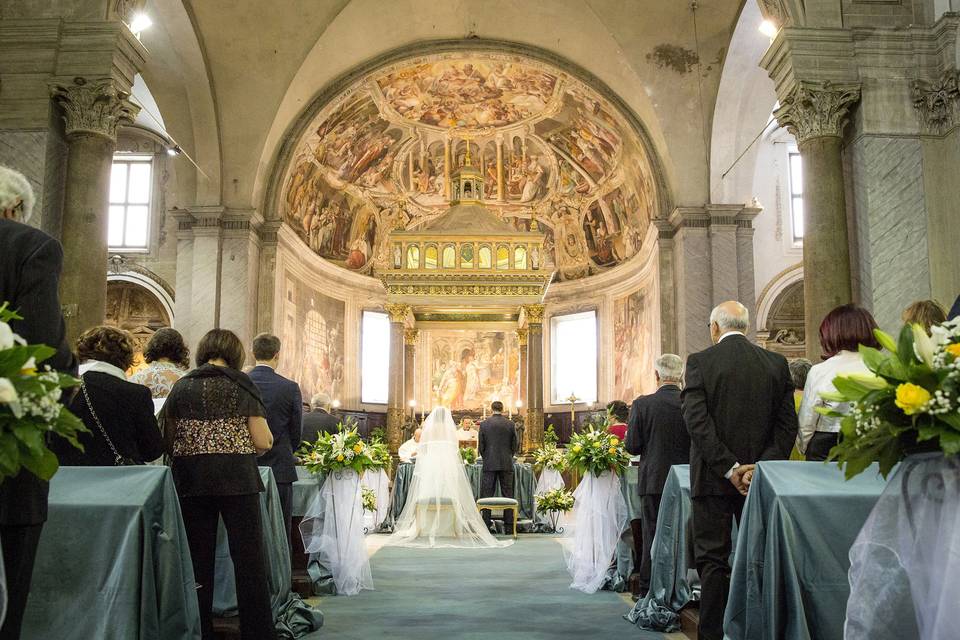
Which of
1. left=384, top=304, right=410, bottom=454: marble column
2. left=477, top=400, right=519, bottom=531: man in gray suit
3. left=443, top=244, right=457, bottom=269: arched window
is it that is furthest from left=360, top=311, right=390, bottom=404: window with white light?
left=477, top=400, right=519, bottom=531: man in gray suit

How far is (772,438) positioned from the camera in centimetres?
465

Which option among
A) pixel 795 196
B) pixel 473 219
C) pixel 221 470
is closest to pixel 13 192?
pixel 221 470

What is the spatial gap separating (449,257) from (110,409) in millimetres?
14478

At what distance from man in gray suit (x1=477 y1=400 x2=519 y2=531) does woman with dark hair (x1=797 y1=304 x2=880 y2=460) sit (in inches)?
322

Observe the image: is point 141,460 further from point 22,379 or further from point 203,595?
point 22,379

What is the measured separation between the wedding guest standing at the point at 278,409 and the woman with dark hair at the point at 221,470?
146 cm

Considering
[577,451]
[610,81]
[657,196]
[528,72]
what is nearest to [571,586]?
[577,451]

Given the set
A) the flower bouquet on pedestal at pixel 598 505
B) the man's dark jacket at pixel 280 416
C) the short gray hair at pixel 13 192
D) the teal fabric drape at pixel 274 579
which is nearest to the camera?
the short gray hair at pixel 13 192

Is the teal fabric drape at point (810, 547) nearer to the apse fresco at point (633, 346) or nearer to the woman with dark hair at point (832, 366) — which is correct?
the woman with dark hair at point (832, 366)

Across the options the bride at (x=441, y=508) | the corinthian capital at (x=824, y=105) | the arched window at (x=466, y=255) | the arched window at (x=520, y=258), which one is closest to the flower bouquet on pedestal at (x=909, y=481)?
the corinthian capital at (x=824, y=105)

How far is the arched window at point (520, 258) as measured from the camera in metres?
18.3

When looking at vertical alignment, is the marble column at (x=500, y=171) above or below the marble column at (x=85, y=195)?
above

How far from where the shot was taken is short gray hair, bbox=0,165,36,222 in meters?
2.95

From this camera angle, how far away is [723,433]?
15.2ft
